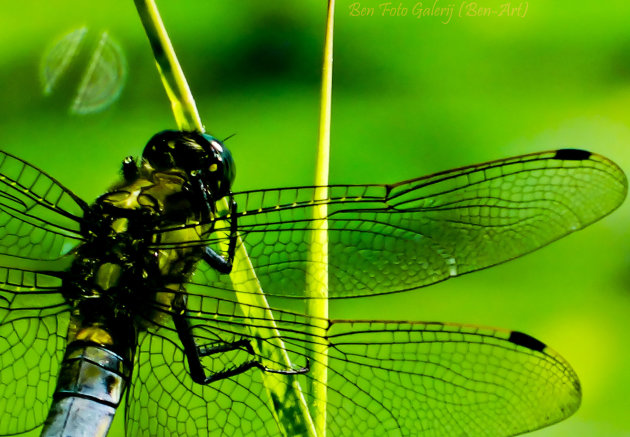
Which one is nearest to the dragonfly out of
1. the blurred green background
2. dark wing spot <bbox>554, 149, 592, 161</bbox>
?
dark wing spot <bbox>554, 149, 592, 161</bbox>

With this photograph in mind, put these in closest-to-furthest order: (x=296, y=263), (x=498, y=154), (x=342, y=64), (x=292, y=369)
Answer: (x=292, y=369) → (x=296, y=263) → (x=498, y=154) → (x=342, y=64)

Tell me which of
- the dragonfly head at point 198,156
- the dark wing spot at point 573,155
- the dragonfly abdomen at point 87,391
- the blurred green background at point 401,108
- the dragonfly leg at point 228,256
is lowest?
the dragonfly abdomen at point 87,391

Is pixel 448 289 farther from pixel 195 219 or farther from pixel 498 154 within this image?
pixel 195 219

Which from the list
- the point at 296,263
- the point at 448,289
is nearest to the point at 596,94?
the point at 448,289

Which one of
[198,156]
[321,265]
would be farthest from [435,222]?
[198,156]

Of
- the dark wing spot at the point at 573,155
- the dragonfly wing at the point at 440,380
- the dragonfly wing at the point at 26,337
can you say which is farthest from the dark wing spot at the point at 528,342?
the dragonfly wing at the point at 26,337

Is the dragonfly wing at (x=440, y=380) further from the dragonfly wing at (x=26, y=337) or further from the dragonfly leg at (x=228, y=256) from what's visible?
the dragonfly wing at (x=26, y=337)
